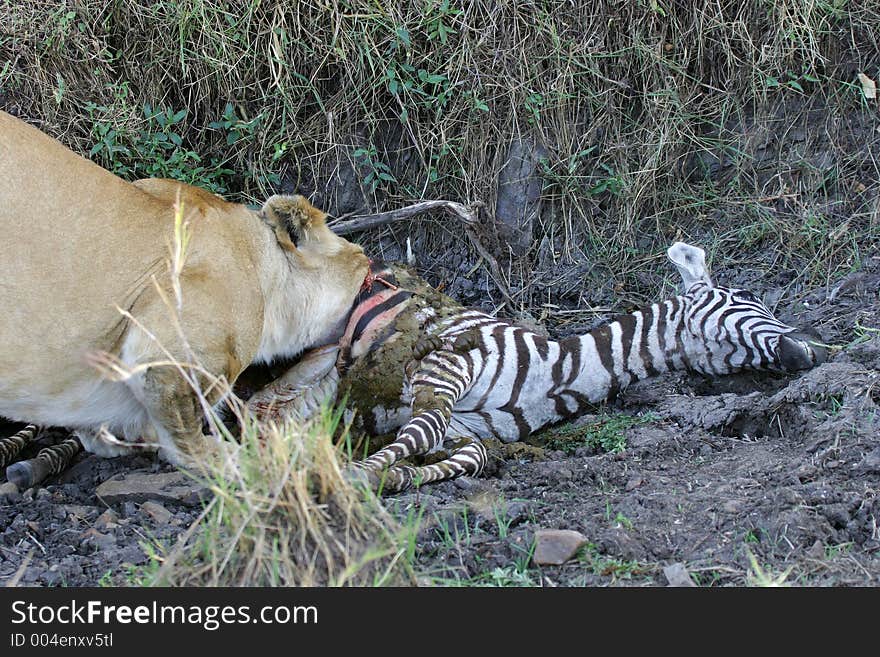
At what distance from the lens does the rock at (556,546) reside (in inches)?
124

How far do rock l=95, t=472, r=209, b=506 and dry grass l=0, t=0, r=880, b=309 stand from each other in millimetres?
1970

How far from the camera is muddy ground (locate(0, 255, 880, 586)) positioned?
311 centimetres

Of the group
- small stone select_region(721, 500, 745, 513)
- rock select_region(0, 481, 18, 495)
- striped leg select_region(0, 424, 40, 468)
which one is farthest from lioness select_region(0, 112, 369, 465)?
small stone select_region(721, 500, 745, 513)

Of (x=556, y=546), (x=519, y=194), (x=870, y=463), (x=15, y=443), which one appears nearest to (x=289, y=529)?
(x=556, y=546)

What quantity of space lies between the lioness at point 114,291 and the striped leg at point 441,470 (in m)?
0.78

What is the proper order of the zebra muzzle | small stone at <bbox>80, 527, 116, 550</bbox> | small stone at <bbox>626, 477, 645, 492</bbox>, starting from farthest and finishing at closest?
the zebra muzzle < small stone at <bbox>626, 477, 645, 492</bbox> < small stone at <bbox>80, 527, 116, 550</bbox>

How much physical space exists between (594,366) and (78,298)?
264 centimetres

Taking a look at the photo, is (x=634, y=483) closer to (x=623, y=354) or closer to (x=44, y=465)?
(x=623, y=354)

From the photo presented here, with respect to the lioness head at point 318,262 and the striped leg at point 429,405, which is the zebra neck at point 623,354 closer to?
the striped leg at point 429,405

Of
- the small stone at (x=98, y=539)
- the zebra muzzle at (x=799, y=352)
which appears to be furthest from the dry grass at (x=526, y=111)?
the small stone at (x=98, y=539)

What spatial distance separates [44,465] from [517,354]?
7.72 ft

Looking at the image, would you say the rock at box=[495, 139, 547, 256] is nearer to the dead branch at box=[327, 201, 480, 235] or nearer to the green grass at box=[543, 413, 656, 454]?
the dead branch at box=[327, 201, 480, 235]

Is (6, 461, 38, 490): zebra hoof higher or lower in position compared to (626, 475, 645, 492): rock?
lower
